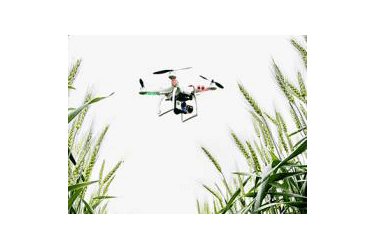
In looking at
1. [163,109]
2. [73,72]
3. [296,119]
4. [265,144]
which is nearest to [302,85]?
[296,119]

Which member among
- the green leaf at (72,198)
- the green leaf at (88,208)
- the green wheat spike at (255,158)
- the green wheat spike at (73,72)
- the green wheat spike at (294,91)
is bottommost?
the green leaf at (88,208)

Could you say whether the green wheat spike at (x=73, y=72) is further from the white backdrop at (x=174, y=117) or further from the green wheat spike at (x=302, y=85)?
the green wheat spike at (x=302, y=85)

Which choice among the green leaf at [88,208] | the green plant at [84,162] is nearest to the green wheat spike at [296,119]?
the green plant at [84,162]

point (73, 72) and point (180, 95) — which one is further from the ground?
point (73, 72)

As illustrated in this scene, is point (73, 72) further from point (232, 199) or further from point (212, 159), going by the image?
point (232, 199)
